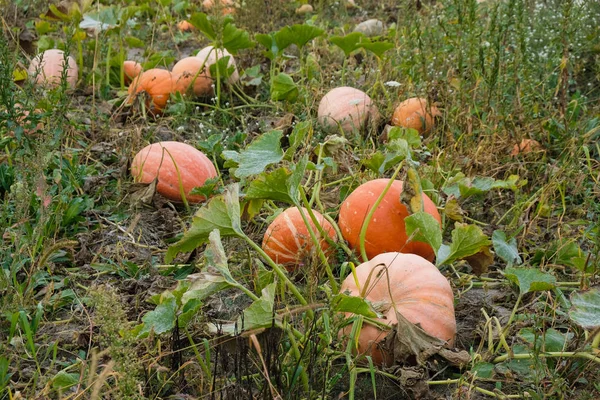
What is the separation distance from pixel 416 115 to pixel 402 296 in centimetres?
168

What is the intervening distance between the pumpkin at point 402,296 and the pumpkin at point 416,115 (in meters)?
1.52

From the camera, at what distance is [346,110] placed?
3.73m

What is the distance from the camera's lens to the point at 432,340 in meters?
2.07

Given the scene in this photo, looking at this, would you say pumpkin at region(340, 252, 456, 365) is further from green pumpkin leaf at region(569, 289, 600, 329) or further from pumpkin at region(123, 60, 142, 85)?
pumpkin at region(123, 60, 142, 85)

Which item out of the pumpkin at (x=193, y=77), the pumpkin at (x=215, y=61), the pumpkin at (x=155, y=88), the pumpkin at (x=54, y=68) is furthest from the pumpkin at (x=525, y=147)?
the pumpkin at (x=54, y=68)

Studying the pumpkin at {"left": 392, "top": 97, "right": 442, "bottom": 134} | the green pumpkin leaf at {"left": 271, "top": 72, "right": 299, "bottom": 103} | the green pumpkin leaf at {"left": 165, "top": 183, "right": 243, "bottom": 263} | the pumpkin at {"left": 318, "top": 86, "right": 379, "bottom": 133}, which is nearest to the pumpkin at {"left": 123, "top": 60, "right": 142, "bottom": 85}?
the green pumpkin leaf at {"left": 271, "top": 72, "right": 299, "bottom": 103}

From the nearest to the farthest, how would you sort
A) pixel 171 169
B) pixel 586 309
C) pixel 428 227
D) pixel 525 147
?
pixel 586 309, pixel 428 227, pixel 171 169, pixel 525 147

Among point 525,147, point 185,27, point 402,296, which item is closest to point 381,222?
point 402,296

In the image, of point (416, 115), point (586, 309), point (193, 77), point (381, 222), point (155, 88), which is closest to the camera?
point (586, 309)

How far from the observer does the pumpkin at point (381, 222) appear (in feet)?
8.41

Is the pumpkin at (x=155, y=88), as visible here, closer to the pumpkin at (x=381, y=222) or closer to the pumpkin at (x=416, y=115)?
the pumpkin at (x=416, y=115)

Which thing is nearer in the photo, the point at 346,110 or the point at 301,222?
the point at 301,222

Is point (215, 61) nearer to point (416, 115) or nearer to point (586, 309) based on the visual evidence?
point (416, 115)

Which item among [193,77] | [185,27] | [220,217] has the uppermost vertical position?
[220,217]
